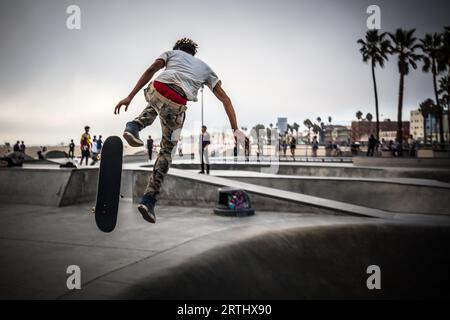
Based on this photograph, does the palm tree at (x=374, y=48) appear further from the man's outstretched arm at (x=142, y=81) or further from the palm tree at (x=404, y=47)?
the man's outstretched arm at (x=142, y=81)

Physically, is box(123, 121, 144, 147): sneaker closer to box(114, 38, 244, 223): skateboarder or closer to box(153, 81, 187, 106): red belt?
box(114, 38, 244, 223): skateboarder

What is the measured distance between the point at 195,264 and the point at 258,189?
5.04 meters

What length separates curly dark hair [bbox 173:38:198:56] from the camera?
134 inches

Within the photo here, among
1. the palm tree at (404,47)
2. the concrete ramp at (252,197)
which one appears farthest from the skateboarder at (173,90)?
the palm tree at (404,47)

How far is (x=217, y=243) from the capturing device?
5086mm

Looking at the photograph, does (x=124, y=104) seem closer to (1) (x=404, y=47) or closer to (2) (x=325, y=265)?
(2) (x=325, y=265)

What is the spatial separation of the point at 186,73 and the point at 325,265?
4.23 meters

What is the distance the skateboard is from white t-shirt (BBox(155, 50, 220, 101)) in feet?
3.44

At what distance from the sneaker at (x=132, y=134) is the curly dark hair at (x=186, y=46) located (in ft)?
2.83

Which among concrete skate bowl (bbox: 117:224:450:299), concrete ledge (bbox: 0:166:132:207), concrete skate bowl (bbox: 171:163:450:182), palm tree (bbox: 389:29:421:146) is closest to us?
concrete skate bowl (bbox: 117:224:450:299)

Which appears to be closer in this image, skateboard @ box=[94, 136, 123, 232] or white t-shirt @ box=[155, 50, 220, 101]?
white t-shirt @ box=[155, 50, 220, 101]

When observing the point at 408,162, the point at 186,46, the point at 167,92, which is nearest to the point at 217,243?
the point at 167,92

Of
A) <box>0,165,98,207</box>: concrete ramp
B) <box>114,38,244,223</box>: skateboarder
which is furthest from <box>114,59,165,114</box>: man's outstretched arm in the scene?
<box>0,165,98,207</box>: concrete ramp
